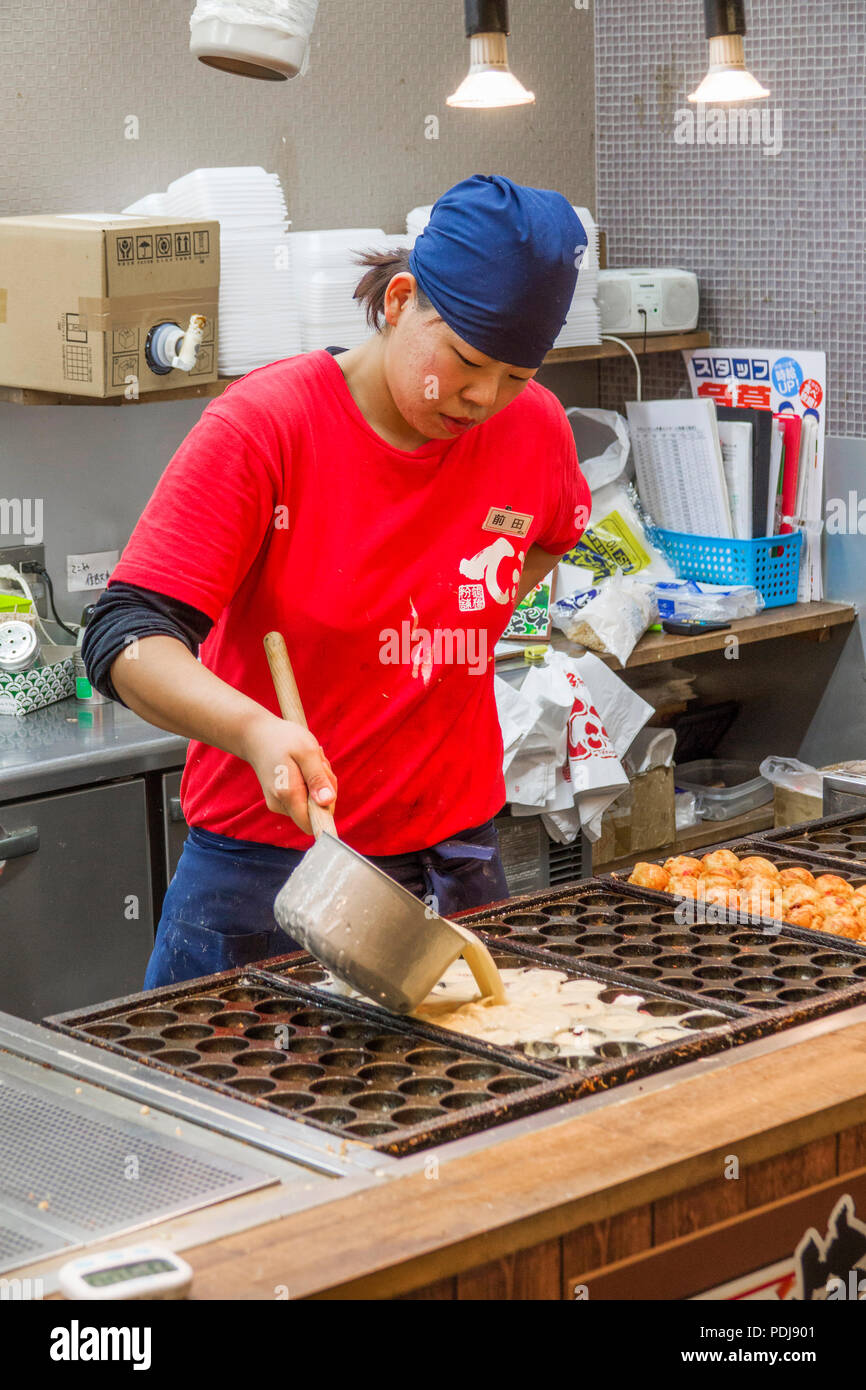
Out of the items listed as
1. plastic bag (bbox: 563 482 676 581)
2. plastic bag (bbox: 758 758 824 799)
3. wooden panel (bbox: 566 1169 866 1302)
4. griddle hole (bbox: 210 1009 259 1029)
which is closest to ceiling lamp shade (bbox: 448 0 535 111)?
plastic bag (bbox: 563 482 676 581)

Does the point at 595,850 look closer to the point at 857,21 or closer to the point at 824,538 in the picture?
the point at 824,538

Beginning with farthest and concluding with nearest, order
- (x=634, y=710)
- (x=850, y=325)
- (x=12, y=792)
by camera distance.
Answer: (x=850, y=325) < (x=634, y=710) < (x=12, y=792)

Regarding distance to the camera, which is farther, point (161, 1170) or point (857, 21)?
point (857, 21)

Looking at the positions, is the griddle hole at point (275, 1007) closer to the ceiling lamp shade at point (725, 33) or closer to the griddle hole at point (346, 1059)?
the griddle hole at point (346, 1059)

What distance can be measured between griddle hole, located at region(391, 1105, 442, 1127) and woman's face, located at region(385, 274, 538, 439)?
81cm

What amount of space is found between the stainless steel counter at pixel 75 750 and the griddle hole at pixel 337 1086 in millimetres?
1508

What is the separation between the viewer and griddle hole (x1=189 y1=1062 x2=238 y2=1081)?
1.58m

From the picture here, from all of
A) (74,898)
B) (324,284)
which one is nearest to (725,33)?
(324,284)

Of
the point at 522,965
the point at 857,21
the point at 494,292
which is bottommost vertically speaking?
the point at 522,965

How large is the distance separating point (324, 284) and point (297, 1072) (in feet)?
7.64

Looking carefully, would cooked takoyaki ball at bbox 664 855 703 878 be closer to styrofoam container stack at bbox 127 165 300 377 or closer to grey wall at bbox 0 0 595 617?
styrofoam container stack at bbox 127 165 300 377

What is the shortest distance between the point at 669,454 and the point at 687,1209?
3.12 metres
